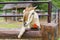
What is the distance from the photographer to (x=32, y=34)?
170 cm

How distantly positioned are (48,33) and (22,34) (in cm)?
26

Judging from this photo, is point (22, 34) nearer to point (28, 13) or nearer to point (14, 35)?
point (14, 35)

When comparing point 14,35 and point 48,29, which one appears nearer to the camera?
point 48,29

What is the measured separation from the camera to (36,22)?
85.7 inches

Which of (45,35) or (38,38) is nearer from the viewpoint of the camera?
(45,35)

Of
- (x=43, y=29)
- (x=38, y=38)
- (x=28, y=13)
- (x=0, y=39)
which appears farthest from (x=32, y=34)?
(x=28, y=13)

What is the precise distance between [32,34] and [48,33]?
196 millimetres

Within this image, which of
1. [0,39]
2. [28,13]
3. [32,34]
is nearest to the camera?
[32,34]

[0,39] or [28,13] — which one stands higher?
[28,13]

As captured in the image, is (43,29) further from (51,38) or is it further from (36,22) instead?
(36,22)

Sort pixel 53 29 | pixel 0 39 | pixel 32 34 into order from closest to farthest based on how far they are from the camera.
→ 1. pixel 53 29
2. pixel 32 34
3. pixel 0 39

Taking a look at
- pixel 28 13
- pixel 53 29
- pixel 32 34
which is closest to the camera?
pixel 53 29

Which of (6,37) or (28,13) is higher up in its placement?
(28,13)

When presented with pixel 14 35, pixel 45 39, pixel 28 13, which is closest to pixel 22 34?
pixel 14 35
